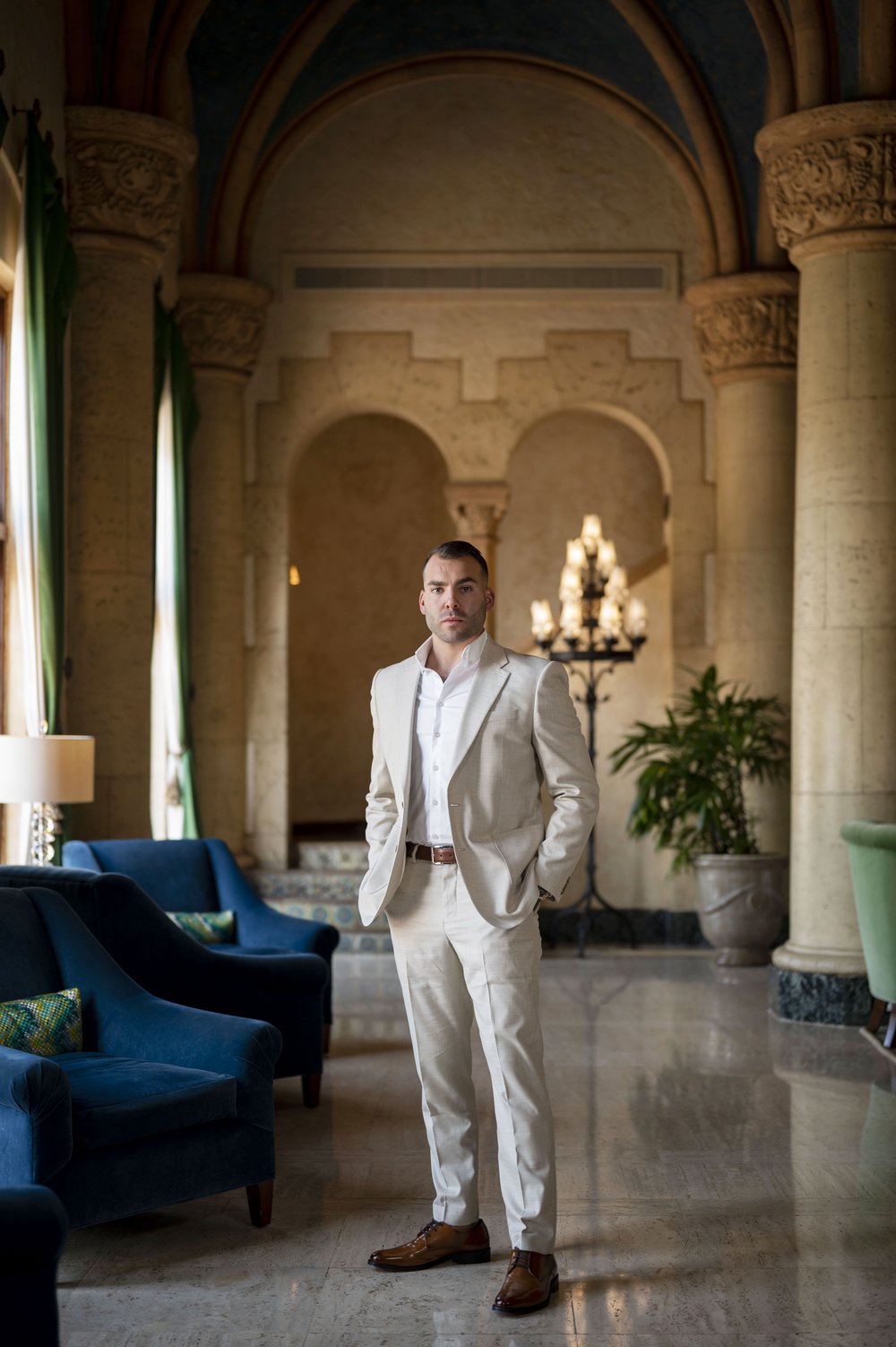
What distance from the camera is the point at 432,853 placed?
10.9ft

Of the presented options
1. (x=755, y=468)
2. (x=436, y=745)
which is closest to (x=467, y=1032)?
(x=436, y=745)

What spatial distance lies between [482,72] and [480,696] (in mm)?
7887

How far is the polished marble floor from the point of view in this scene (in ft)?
10.4

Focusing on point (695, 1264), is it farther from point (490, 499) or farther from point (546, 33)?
point (546, 33)

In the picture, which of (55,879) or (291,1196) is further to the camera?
(55,879)

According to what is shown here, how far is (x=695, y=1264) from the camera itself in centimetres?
353

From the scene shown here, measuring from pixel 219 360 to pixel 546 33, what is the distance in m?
3.02

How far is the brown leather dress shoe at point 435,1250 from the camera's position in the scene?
3.46 meters

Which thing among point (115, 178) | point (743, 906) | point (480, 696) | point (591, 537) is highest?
point (115, 178)

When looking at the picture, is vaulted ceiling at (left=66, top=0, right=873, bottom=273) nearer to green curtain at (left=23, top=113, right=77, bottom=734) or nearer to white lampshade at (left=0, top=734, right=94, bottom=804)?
green curtain at (left=23, top=113, right=77, bottom=734)

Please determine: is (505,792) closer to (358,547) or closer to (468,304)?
(468,304)

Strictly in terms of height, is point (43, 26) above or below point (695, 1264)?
above

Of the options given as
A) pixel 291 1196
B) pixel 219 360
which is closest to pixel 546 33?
pixel 219 360

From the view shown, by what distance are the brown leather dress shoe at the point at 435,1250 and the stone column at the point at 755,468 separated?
612 centimetres
